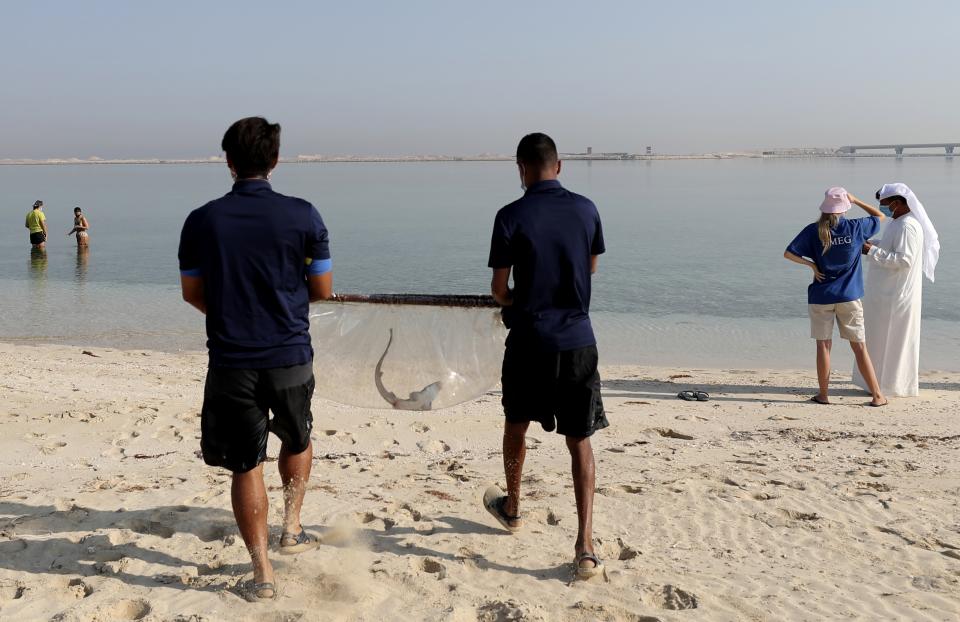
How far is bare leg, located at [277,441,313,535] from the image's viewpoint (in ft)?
13.0

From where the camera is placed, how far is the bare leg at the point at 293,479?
3973 millimetres

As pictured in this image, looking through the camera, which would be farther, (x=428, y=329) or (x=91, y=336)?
(x=91, y=336)

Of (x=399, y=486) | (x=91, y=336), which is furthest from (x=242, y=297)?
(x=91, y=336)

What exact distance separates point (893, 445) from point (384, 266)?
18004 millimetres

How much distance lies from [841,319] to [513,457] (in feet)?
15.7

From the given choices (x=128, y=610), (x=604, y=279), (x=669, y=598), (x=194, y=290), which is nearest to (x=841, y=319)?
(x=669, y=598)

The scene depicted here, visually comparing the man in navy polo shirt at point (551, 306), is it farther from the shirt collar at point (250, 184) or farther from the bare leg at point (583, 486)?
the shirt collar at point (250, 184)

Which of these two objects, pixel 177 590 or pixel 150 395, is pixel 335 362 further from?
pixel 150 395

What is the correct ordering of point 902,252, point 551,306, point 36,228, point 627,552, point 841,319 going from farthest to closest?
point 36,228 < point 902,252 < point 841,319 < point 627,552 < point 551,306

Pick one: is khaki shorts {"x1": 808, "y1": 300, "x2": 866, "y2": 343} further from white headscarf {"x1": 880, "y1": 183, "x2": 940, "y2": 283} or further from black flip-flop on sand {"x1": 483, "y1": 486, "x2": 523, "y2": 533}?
black flip-flop on sand {"x1": 483, "y1": 486, "x2": 523, "y2": 533}

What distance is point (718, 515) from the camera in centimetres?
477

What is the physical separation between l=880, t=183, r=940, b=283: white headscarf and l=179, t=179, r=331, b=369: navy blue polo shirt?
20.4ft

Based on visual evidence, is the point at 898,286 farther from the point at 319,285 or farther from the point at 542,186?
the point at 319,285

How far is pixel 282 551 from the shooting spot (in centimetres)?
416
